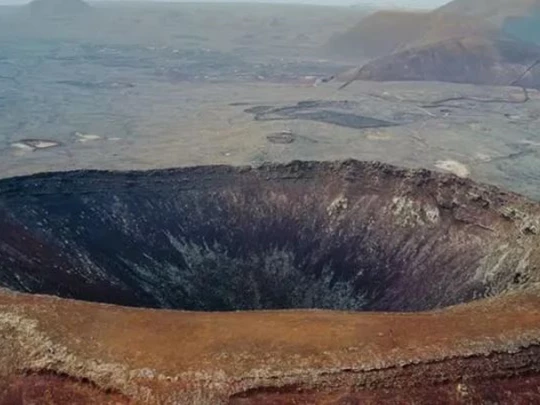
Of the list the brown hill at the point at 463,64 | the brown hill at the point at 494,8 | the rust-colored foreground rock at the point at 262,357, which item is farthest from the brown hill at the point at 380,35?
the rust-colored foreground rock at the point at 262,357

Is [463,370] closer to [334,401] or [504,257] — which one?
[334,401]

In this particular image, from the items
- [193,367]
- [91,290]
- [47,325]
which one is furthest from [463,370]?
[91,290]

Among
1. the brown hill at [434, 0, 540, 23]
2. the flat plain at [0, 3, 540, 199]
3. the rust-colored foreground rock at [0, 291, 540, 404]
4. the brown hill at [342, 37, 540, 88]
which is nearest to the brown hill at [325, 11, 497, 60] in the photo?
the brown hill at [434, 0, 540, 23]

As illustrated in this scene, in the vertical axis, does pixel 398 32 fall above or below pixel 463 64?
above

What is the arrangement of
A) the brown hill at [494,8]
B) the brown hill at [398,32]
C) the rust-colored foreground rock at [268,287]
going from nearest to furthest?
the rust-colored foreground rock at [268,287], the brown hill at [398,32], the brown hill at [494,8]

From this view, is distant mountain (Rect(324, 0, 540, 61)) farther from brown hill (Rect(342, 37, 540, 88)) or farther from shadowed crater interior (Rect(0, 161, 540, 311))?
shadowed crater interior (Rect(0, 161, 540, 311))

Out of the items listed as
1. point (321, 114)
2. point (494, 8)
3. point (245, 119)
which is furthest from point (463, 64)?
point (494, 8)

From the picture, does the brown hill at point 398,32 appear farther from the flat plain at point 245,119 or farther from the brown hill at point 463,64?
the flat plain at point 245,119

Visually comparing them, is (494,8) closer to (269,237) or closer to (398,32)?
(398,32)
